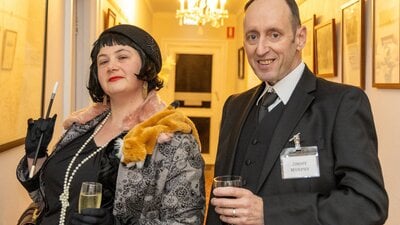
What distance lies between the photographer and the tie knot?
135 centimetres

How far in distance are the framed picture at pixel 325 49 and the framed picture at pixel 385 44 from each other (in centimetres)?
76

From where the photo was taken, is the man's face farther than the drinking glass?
Yes

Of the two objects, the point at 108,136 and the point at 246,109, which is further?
the point at 108,136

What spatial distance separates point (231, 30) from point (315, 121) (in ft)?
22.8

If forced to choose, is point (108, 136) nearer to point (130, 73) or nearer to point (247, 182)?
point (130, 73)

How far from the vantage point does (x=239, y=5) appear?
7.15 m

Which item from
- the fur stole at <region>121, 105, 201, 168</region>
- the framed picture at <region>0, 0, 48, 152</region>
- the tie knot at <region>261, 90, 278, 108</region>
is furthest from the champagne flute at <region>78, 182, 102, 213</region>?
the framed picture at <region>0, 0, 48, 152</region>

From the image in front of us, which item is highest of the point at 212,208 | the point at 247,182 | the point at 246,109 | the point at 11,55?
the point at 11,55

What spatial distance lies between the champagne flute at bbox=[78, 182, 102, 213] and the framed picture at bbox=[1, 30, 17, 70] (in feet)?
2.97

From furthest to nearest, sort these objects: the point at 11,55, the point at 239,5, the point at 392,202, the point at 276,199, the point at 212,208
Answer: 1. the point at 239,5
2. the point at 392,202
3. the point at 11,55
4. the point at 212,208
5. the point at 276,199

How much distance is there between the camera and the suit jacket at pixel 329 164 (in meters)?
1.09

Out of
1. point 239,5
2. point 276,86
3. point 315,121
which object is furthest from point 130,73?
point 239,5

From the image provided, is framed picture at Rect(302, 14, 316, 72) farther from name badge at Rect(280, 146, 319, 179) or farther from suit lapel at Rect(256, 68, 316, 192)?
name badge at Rect(280, 146, 319, 179)

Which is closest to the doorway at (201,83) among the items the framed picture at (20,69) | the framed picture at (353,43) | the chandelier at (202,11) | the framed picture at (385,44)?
the chandelier at (202,11)
